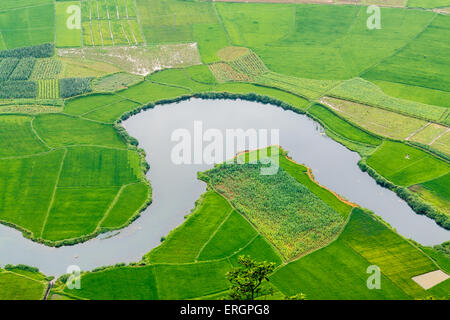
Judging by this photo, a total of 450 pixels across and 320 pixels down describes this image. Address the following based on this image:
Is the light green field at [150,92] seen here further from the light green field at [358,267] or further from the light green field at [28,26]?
the light green field at [358,267]

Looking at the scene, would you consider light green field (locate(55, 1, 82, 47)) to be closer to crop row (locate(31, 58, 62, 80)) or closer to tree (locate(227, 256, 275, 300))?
crop row (locate(31, 58, 62, 80))

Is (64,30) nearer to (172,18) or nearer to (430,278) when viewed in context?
(172,18)

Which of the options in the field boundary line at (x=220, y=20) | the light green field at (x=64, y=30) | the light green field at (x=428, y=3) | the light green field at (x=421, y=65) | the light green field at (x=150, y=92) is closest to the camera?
the light green field at (x=150, y=92)

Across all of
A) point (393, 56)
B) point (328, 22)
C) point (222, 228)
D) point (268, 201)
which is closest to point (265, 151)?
point (268, 201)

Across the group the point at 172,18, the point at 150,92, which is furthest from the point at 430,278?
the point at 172,18

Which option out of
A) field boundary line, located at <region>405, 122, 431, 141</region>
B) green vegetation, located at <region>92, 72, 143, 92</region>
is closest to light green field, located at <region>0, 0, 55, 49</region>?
green vegetation, located at <region>92, 72, 143, 92</region>

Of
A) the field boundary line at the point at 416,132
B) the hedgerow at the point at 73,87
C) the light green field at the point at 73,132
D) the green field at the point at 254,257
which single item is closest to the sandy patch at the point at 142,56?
the hedgerow at the point at 73,87
